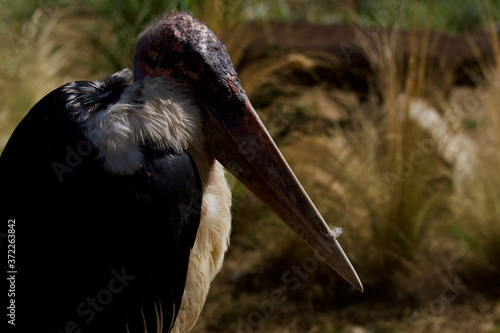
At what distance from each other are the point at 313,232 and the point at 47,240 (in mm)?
849

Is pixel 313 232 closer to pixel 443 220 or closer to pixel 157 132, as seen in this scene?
pixel 157 132

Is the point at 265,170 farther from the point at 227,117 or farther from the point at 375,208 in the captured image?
the point at 375,208

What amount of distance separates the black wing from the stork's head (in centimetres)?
15

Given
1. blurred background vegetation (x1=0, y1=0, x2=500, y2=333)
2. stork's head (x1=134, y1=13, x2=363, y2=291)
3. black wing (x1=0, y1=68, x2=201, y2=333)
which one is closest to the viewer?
black wing (x1=0, y1=68, x2=201, y2=333)

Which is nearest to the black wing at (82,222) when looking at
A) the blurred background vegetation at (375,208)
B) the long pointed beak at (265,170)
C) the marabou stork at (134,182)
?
the marabou stork at (134,182)

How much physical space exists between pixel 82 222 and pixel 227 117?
0.55m

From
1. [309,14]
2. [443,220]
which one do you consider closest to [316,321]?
[443,220]

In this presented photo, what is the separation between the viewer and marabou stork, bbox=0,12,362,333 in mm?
1874

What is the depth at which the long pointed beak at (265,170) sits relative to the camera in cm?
204

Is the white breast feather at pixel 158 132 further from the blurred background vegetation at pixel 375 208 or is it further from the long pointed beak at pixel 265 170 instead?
the blurred background vegetation at pixel 375 208

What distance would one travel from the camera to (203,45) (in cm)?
198

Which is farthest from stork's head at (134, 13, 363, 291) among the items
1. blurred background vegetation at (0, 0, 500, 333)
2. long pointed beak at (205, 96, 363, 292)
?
blurred background vegetation at (0, 0, 500, 333)

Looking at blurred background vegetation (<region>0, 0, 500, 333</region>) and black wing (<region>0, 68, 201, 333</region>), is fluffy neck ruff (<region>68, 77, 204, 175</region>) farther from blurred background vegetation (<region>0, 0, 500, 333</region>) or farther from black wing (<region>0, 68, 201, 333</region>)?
blurred background vegetation (<region>0, 0, 500, 333</region>)

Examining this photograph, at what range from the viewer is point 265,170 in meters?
2.08
